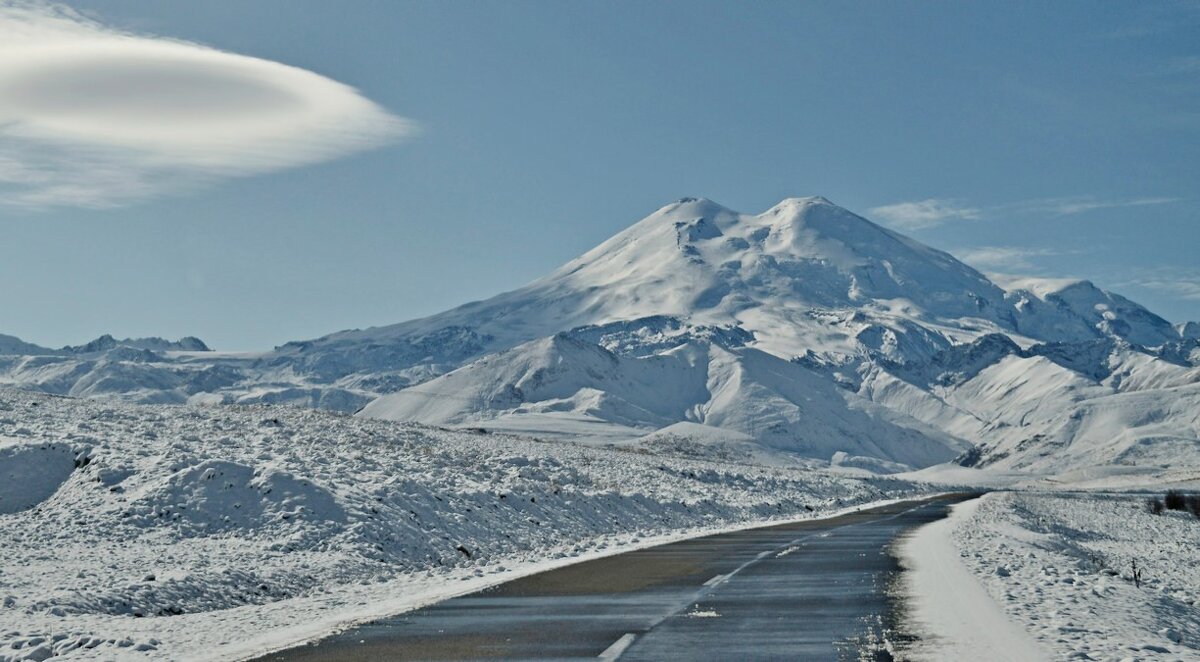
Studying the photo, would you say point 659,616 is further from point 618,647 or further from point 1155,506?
point 1155,506

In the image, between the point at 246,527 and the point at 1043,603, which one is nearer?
the point at 1043,603

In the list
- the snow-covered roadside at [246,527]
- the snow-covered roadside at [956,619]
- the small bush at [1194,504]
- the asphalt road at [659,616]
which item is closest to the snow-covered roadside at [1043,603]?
the snow-covered roadside at [956,619]

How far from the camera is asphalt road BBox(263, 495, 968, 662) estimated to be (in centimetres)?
1325

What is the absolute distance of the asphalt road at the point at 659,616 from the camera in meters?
13.2

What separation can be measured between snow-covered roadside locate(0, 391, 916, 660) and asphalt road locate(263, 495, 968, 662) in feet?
3.98

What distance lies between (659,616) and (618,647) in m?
2.91

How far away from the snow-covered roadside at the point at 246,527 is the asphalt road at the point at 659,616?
3.98ft

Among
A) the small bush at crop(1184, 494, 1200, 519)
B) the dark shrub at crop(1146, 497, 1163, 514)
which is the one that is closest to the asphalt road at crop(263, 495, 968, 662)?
the dark shrub at crop(1146, 497, 1163, 514)

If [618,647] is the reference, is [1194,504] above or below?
below

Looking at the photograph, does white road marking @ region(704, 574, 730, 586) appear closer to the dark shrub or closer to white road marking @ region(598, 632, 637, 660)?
white road marking @ region(598, 632, 637, 660)

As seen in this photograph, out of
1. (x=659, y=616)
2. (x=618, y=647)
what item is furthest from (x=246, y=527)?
(x=618, y=647)

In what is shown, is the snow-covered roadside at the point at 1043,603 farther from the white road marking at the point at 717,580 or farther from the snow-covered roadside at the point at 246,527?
the snow-covered roadside at the point at 246,527

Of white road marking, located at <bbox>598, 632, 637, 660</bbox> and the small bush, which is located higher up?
white road marking, located at <bbox>598, 632, 637, 660</bbox>

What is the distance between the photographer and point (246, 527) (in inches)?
1062
